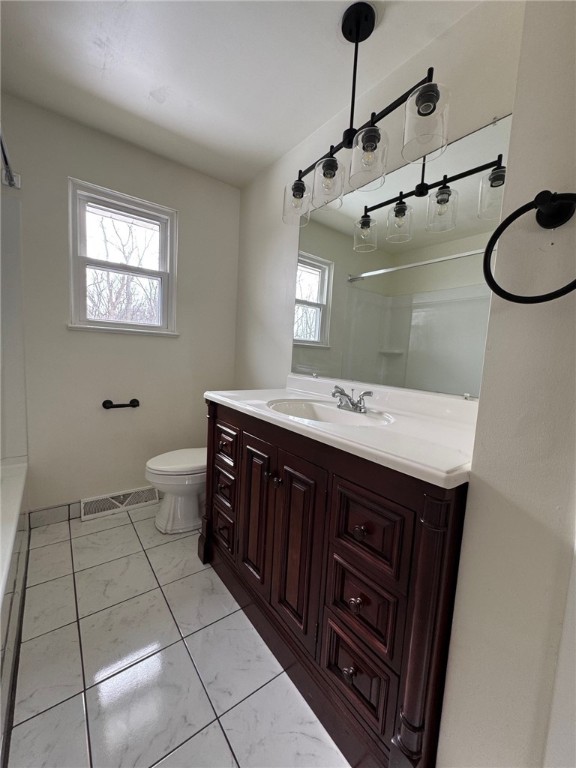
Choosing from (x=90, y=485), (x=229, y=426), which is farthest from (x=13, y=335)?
(x=229, y=426)

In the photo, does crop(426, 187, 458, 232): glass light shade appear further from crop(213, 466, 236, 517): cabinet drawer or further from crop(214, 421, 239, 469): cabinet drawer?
crop(213, 466, 236, 517): cabinet drawer

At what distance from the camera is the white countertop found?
0.70m

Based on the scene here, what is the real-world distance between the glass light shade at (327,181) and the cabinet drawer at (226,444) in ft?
3.95

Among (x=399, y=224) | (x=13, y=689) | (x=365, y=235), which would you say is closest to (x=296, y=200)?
(x=365, y=235)

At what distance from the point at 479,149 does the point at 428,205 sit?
0.23m

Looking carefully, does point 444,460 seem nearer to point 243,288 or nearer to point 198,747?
point 198,747

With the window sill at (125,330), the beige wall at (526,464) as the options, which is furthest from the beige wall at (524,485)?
the window sill at (125,330)

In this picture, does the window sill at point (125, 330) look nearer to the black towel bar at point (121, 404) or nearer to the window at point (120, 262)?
the window at point (120, 262)

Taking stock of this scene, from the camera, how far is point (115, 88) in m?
1.55

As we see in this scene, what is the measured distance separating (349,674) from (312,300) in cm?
168

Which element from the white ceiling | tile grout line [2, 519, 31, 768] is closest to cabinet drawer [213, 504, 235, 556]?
tile grout line [2, 519, 31, 768]

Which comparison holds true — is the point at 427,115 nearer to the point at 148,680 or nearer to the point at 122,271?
the point at 122,271

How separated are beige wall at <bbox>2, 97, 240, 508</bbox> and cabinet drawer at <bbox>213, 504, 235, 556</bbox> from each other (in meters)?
0.98

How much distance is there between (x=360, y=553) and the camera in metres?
0.83
